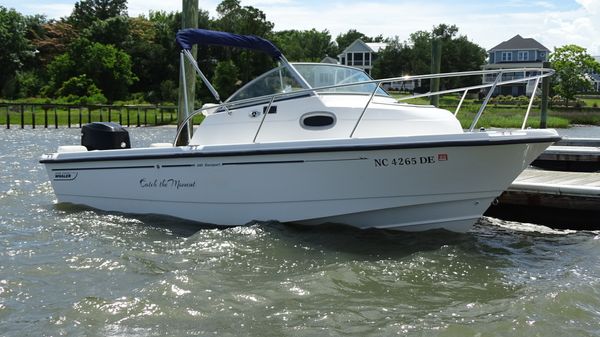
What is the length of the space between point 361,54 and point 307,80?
7663cm

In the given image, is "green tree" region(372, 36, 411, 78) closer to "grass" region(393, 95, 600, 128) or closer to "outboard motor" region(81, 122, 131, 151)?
"grass" region(393, 95, 600, 128)

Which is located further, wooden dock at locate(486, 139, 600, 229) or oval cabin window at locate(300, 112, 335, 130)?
wooden dock at locate(486, 139, 600, 229)

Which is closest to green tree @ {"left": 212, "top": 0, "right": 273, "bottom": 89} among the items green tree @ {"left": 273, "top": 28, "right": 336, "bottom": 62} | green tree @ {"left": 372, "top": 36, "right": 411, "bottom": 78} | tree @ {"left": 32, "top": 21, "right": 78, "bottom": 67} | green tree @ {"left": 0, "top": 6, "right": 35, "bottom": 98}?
tree @ {"left": 32, "top": 21, "right": 78, "bottom": 67}

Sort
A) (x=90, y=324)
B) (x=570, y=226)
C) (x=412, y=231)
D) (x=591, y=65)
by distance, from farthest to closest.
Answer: (x=591, y=65), (x=570, y=226), (x=412, y=231), (x=90, y=324)

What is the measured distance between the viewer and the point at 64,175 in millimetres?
9203

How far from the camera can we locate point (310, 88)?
26.3ft

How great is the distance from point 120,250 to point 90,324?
7.02ft

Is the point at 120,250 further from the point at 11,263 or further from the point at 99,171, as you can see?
the point at 99,171

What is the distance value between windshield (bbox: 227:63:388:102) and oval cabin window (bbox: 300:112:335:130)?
1.99 ft

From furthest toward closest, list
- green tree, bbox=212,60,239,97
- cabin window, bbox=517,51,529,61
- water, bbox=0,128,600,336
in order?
cabin window, bbox=517,51,529,61, green tree, bbox=212,60,239,97, water, bbox=0,128,600,336

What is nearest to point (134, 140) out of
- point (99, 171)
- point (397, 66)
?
point (99, 171)

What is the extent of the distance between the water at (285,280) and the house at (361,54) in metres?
75.5

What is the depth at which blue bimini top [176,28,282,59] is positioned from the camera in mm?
8984

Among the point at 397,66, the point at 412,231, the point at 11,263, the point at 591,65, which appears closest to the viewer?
the point at 11,263
